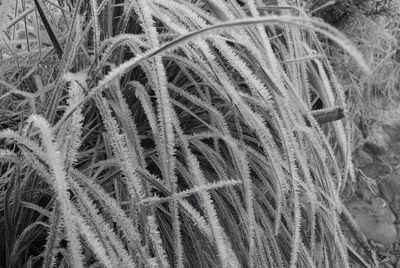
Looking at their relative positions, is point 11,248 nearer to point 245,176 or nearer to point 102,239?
point 102,239

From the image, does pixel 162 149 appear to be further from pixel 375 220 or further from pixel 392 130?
pixel 392 130

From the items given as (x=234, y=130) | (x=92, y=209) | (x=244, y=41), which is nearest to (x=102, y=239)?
(x=92, y=209)

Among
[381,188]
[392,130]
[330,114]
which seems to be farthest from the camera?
[392,130]

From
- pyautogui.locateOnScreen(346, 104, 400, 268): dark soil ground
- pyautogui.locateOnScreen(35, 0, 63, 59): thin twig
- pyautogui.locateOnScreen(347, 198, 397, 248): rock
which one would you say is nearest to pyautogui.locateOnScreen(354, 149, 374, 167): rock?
pyautogui.locateOnScreen(346, 104, 400, 268): dark soil ground

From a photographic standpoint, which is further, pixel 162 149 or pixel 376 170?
pixel 376 170

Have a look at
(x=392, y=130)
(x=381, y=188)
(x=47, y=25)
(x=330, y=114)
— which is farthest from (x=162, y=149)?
(x=392, y=130)

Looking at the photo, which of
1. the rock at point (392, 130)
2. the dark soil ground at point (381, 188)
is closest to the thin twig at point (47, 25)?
the dark soil ground at point (381, 188)
